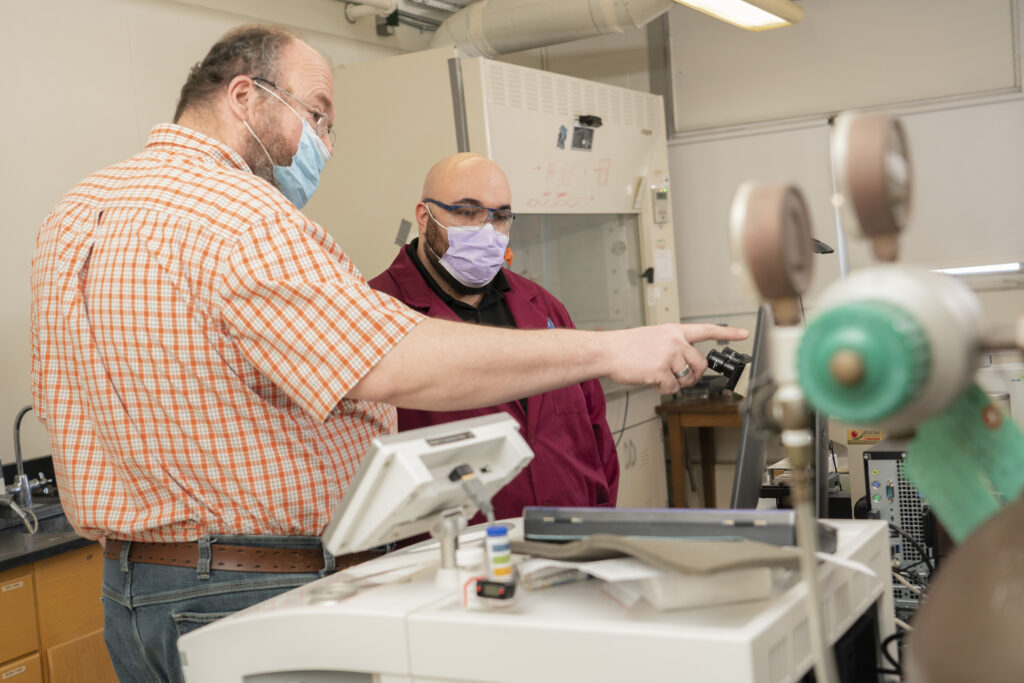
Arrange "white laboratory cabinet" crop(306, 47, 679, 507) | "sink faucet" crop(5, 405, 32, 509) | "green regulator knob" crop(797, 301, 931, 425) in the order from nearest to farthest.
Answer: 1. "green regulator knob" crop(797, 301, 931, 425)
2. "sink faucet" crop(5, 405, 32, 509)
3. "white laboratory cabinet" crop(306, 47, 679, 507)

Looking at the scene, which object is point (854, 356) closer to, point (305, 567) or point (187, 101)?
point (305, 567)

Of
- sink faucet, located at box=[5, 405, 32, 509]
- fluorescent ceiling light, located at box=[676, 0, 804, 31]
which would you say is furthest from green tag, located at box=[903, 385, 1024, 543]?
fluorescent ceiling light, located at box=[676, 0, 804, 31]

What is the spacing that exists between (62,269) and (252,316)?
0.34 metres

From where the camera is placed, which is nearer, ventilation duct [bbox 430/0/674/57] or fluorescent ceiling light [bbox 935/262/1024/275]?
ventilation duct [bbox 430/0/674/57]

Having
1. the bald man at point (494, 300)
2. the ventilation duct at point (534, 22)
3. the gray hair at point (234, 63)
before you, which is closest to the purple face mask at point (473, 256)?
the bald man at point (494, 300)

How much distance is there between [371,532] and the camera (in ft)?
3.66

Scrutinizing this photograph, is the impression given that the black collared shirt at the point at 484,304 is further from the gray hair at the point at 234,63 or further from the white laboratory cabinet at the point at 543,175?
the white laboratory cabinet at the point at 543,175

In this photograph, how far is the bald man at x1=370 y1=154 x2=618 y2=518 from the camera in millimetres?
2111

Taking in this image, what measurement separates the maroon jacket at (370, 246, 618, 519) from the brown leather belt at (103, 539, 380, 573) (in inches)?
26.6

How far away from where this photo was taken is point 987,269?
4.42 metres

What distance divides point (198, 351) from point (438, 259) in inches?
43.3

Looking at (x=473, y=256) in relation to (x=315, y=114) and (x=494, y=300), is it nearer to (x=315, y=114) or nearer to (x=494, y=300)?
(x=494, y=300)

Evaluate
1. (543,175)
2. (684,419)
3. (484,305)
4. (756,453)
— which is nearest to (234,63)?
(484,305)

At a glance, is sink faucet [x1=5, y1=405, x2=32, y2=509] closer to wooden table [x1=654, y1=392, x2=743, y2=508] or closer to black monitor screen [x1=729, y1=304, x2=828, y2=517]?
black monitor screen [x1=729, y1=304, x2=828, y2=517]
